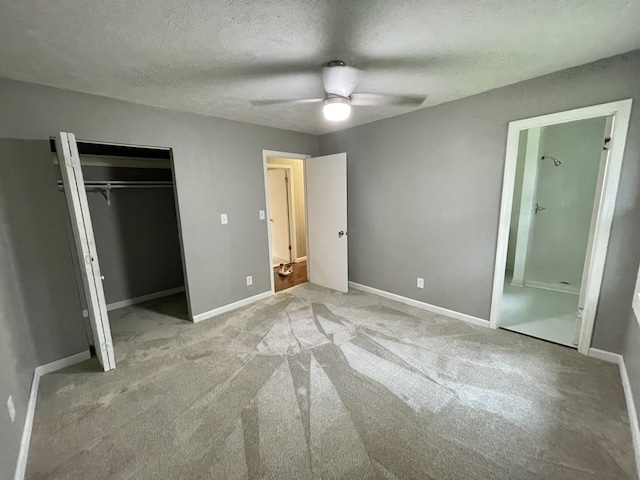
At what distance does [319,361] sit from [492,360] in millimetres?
1460

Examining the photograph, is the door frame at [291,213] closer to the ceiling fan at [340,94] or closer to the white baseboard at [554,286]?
the ceiling fan at [340,94]

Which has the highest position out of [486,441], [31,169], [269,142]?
[269,142]

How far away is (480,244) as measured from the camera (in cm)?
272

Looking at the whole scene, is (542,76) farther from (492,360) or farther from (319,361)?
(319,361)

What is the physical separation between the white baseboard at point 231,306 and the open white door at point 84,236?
93cm

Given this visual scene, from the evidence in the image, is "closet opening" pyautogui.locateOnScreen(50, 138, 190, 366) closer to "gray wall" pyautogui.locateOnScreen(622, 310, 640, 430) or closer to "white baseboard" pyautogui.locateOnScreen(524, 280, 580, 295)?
"gray wall" pyautogui.locateOnScreen(622, 310, 640, 430)

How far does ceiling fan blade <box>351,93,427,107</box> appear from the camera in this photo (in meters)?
2.48

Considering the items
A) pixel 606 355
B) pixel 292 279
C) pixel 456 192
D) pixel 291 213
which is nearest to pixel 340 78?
pixel 456 192

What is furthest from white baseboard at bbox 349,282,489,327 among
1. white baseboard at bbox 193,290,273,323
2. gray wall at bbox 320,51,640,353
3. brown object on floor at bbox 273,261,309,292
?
white baseboard at bbox 193,290,273,323

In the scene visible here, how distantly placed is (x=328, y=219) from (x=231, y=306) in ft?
5.80

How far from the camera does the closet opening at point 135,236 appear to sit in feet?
10.4

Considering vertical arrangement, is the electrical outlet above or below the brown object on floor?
above

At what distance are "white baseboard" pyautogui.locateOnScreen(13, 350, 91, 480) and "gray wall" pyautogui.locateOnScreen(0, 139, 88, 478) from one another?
54mm

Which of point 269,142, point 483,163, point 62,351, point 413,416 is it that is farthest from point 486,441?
point 269,142
